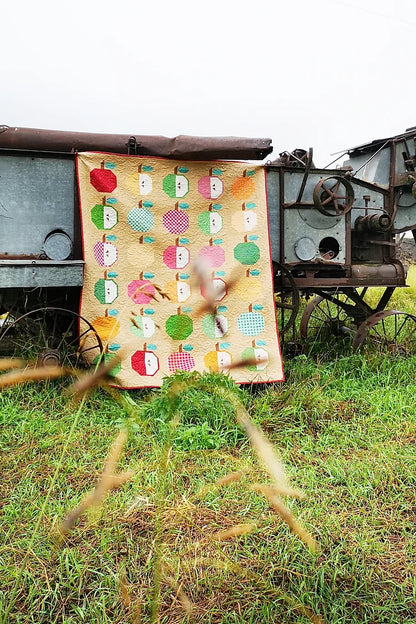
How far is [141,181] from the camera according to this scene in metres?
4.62

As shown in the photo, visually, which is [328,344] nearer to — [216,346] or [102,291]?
[216,346]

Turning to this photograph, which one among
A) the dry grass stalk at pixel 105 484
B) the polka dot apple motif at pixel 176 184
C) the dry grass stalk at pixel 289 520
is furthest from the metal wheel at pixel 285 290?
the dry grass stalk at pixel 105 484

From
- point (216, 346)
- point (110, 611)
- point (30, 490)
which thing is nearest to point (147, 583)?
point (110, 611)

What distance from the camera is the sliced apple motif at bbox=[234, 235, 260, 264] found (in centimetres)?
488

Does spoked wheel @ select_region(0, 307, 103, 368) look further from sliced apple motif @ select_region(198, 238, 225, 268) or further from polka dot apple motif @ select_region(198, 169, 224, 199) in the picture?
polka dot apple motif @ select_region(198, 169, 224, 199)

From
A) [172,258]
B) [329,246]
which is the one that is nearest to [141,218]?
[172,258]

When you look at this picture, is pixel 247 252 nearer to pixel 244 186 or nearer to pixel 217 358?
pixel 244 186

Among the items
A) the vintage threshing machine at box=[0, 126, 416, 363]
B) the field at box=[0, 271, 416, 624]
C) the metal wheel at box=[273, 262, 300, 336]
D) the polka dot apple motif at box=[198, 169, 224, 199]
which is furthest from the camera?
the metal wheel at box=[273, 262, 300, 336]

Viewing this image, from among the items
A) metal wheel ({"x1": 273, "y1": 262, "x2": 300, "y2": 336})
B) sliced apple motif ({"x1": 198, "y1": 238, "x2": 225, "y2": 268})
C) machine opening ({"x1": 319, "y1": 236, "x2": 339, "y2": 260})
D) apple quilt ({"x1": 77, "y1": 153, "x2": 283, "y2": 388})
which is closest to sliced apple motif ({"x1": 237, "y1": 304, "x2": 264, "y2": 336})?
apple quilt ({"x1": 77, "y1": 153, "x2": 283, "y2": 388})

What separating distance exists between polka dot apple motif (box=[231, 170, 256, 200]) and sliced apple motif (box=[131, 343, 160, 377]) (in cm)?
174

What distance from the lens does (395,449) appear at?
3490mm

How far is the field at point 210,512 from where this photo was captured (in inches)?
78.3

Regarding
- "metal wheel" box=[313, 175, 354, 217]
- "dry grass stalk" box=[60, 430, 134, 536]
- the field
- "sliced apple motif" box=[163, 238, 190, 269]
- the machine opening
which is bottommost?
the field

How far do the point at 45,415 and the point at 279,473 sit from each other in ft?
11.4
